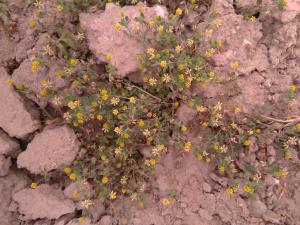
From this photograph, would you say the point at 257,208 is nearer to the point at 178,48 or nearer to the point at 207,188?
the point at 207,188

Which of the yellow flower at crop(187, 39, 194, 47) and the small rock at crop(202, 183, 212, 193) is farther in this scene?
the small rock at crop(202, 183, 212, 193)

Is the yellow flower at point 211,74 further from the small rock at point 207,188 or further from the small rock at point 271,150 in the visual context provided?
the small rock at point 207,188

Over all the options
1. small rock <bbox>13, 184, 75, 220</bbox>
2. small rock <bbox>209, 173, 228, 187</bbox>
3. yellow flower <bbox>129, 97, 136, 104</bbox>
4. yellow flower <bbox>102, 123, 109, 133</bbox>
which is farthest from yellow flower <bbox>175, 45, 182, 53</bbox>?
small rock <bbox>13, 184, 75, 220</bbox>

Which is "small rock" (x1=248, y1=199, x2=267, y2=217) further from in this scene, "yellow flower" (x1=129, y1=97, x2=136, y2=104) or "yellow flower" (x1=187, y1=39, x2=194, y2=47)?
"yellow flower" (x1=187, y1=39, x2=194, y2=47)

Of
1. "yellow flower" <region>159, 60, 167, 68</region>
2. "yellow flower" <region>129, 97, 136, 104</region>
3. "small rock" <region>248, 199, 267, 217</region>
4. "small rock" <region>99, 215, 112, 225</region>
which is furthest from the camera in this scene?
"small rock" <region>99, 215, 112, 225</region>

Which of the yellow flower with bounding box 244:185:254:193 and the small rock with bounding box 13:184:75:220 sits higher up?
the yellow flower with bounding box 244:185:254:193

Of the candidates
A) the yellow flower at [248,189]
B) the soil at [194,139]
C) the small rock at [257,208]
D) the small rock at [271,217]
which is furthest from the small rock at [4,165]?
the small rock at [271,217]

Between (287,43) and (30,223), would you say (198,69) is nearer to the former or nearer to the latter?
(287,43)

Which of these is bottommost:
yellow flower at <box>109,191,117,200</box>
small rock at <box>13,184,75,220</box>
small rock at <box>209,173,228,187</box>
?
small rock at <box>13,184,75,220</box>

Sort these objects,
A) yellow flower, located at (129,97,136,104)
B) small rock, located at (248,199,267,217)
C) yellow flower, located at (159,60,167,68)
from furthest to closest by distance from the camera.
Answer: small rock, located at (248,199,267,217) → yellow flower, located at (129,97,136,104) → yellow flower, located at (159,60,167,68)
